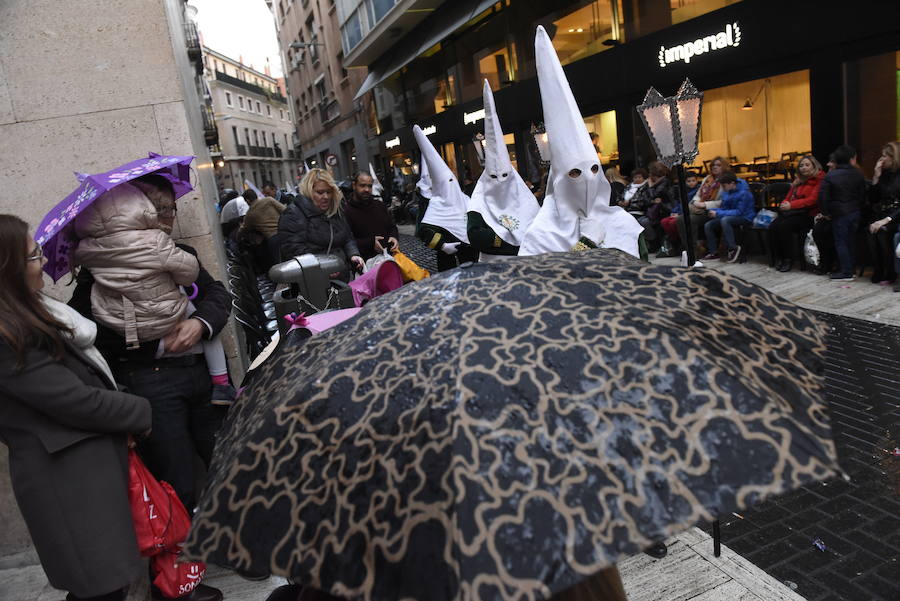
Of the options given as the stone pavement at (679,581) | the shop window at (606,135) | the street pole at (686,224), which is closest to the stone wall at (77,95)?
the stone pavement at (679,581)

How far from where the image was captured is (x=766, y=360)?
129 cm

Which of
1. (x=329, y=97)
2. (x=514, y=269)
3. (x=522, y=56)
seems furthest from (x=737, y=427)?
(x=329, y=97)

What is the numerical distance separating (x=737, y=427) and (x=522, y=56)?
18850 millimetres

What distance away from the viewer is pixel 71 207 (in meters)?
2.56

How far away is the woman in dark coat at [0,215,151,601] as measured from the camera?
85.6 inches

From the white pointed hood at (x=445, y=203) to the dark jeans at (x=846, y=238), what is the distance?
16.8ft

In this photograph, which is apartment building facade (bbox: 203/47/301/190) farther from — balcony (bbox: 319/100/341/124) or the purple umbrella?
the purple umbrella

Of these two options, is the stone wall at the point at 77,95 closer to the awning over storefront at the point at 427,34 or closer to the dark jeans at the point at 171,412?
the dark jeans at the point at 171,412

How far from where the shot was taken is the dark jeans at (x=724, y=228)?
10.4 meters

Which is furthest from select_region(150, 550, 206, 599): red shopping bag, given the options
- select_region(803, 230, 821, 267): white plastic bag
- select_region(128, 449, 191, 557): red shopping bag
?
select_region(803, 230, 821, 267): white plastic bag

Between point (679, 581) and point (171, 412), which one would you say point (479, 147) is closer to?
point (171, 412)

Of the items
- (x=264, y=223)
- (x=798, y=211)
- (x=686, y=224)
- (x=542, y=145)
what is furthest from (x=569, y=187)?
(x=798, y=211)

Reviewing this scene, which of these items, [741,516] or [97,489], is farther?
[741,516]

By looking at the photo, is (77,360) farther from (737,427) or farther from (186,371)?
(737,427)
